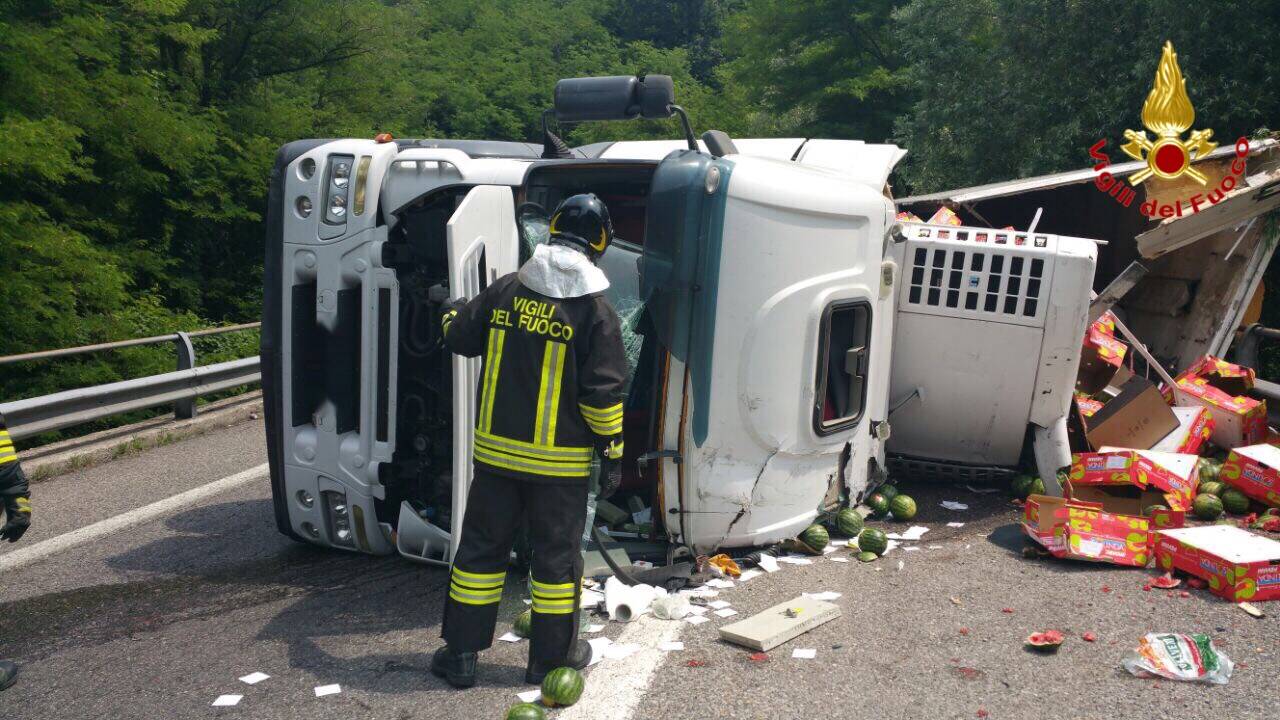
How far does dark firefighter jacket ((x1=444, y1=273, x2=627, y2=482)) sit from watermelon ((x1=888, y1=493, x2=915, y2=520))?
2.58 meters

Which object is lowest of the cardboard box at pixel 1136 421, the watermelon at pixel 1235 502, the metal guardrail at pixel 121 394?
the metal guardrail at pixel 121 394

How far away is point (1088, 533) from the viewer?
5.08 m

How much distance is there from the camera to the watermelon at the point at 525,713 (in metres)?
3.37

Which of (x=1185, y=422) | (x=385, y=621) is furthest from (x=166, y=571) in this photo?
(x=1185, y=422)

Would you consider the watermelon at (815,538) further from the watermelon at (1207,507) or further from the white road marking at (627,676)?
the watermelon at (1207,507)

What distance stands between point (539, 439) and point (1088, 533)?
2.93m

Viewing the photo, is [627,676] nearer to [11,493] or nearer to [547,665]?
[547,665]

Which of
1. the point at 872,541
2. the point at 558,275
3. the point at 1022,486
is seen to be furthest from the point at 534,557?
the point at 1022,486

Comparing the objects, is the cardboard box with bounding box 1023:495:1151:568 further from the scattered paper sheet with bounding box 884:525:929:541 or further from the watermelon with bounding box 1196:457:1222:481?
the watermelon with bounding box 1196:457:1222:481

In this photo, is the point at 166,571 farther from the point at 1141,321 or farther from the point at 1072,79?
the point at 1072,79

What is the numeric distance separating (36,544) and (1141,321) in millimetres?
8345

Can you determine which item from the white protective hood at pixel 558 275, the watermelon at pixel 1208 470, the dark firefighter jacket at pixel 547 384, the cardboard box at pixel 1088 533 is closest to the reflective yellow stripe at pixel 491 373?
the dark firefighter jacket at pixel 547 384

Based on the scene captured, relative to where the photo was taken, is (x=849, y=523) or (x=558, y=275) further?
(x=849, y=523)

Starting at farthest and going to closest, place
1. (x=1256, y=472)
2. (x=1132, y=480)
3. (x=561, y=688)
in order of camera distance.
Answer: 1. (x=1256, y=472)
2. (x=1132, y=480)
3. (x=561, y=688)
